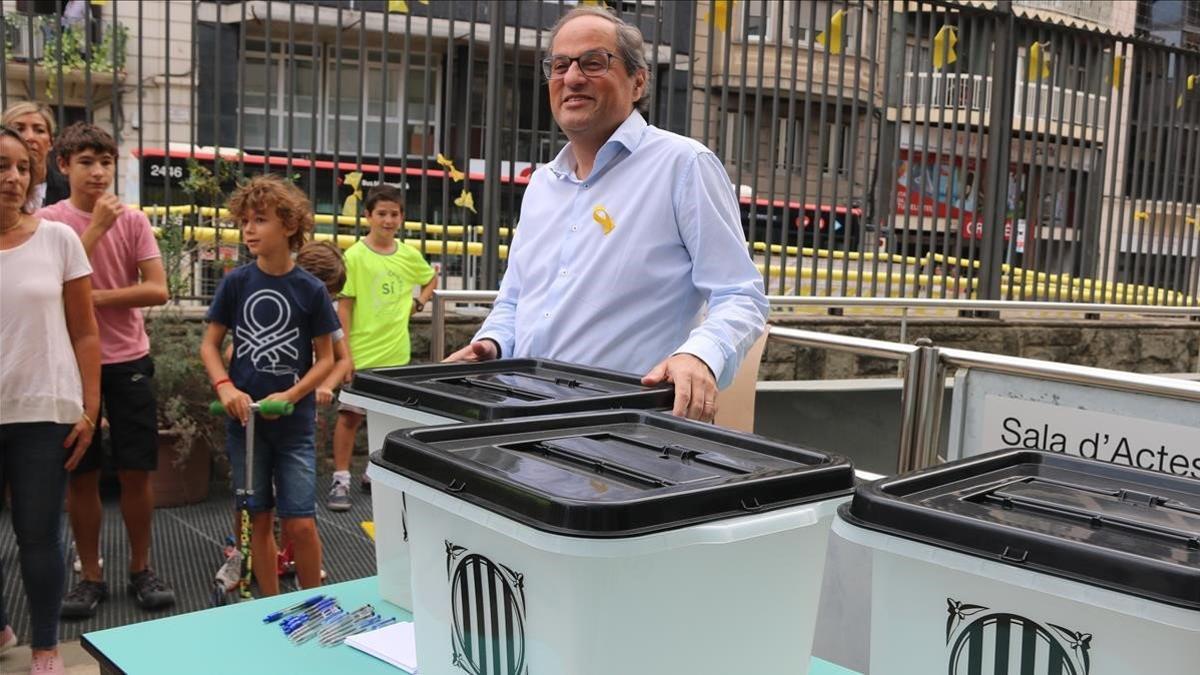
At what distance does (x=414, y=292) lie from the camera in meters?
5.62

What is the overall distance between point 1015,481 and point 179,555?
385 centimetres

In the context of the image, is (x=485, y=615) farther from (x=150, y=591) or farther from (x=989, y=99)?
(x=989, y=99)

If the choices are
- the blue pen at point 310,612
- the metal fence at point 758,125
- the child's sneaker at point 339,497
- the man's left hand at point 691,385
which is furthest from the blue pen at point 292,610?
the metal fence at point 758,125

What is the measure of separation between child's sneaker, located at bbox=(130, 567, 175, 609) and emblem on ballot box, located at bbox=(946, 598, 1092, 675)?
3291 mm

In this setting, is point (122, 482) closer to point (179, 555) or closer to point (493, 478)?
point (179, 555)

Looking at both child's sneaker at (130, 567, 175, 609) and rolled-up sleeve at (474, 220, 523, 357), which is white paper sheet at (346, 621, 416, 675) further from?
child's sneaker at (130, 567, 175, 609)

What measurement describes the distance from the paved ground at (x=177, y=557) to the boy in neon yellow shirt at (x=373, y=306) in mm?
313

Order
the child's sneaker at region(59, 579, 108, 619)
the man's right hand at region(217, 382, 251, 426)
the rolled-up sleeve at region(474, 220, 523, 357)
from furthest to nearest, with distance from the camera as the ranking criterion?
the child's sneaker at region(59, 579, 108, 619) → the man's right hand at region(217, 382, 251, 426) → the rolled-up sleeve at region(474, 220, 523, 357)

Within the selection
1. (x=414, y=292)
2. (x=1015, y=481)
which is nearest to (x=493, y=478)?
(x=1015, y=481)

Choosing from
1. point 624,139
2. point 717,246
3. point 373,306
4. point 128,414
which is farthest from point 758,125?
point 717,246

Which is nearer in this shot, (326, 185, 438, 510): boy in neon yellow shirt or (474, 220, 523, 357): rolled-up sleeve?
→ (474, 220, 523, 357): rolled-up sleeve

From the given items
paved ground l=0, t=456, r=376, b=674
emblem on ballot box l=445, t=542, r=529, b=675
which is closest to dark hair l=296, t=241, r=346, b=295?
paved ground l=0, t=456, r=376, b=674

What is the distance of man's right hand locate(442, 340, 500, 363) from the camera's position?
2156 millimetres

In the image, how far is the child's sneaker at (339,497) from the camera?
16.4ft
